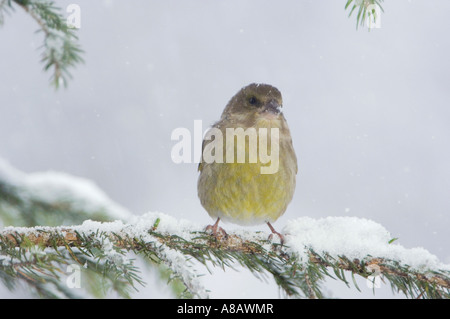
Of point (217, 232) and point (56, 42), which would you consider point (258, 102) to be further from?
point (56, 42)

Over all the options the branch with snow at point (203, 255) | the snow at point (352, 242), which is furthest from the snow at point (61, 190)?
the snow at point (352, 242)

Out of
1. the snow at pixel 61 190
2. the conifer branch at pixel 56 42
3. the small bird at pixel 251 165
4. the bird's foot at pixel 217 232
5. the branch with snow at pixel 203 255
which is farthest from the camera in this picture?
the small bird at pixel 251 165

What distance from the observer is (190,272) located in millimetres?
1261

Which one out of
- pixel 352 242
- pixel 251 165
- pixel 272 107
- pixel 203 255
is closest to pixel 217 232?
pixel 203 255

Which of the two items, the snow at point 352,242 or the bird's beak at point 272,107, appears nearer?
the snow at point 352,242

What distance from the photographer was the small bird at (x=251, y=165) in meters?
2.28

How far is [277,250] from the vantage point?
159cm

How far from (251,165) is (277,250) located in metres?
0.72

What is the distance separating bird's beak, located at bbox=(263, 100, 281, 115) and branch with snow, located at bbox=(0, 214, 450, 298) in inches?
31.2

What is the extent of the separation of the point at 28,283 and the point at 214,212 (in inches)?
41.4

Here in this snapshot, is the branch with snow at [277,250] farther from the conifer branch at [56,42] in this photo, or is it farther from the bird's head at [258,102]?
the bird's head at [258,102]
